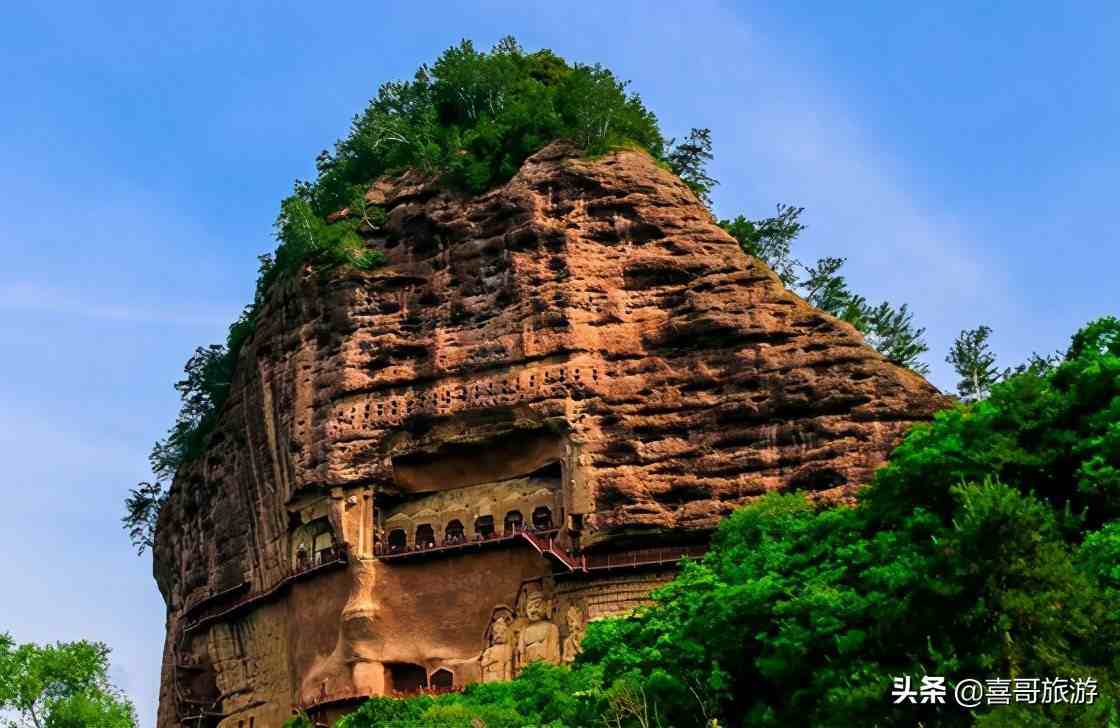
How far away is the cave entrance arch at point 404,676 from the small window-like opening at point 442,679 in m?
0.44

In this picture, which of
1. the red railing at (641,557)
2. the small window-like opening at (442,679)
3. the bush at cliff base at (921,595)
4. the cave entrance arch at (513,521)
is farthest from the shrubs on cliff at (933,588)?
the cave entrance arch at (513,521)

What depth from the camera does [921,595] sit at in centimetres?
2469

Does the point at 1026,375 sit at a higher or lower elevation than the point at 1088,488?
higher

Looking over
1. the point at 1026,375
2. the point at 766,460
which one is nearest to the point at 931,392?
the point at 766,460

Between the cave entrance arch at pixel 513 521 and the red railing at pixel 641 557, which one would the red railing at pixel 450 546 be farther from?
the red railing at pixel 641 557

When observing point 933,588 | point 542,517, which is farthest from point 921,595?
point 542,517

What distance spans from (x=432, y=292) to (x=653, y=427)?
23.5ft

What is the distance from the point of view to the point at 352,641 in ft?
138

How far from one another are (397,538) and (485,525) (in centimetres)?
221

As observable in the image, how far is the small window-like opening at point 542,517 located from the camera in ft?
139

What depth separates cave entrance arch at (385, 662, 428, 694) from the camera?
138ft

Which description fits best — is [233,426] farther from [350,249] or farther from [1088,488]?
[1088,488]

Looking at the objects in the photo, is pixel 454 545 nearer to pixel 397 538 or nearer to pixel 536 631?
pixel 397 538

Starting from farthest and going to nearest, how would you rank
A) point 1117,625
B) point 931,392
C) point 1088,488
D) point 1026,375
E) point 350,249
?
point 350,249 → point 931,392 → point 1026,375 → point 1088,488 → point 1117,625
